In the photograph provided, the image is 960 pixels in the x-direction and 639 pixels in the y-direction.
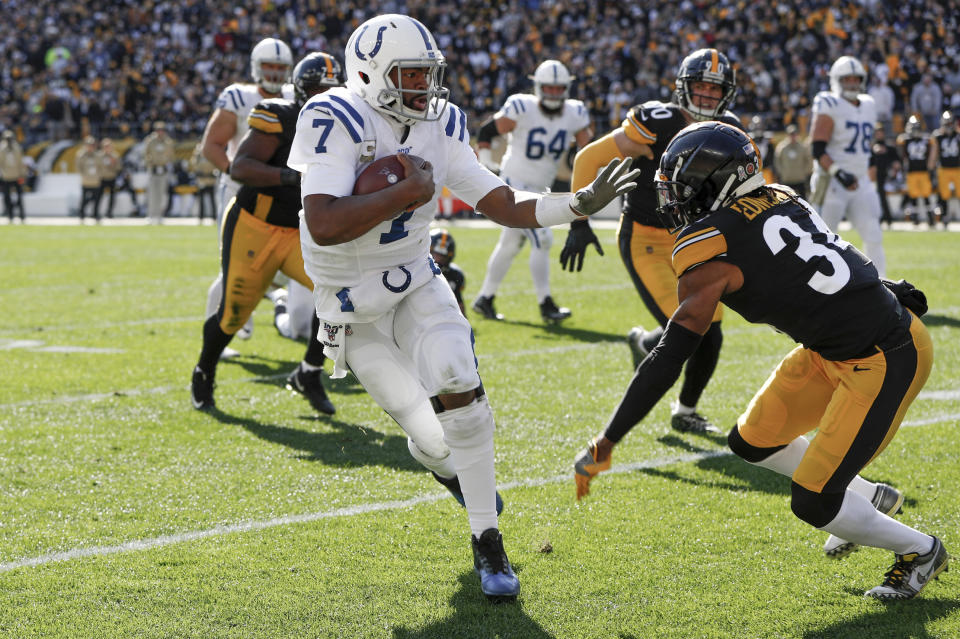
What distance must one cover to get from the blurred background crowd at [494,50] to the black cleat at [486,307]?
9677 mm

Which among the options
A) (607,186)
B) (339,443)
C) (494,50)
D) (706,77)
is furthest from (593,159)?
(494,50)

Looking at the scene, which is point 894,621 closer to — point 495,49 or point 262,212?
point 262,212

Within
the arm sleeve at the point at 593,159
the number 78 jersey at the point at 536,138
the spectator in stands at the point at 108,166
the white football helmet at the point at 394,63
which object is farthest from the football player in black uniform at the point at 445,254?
the spectator in stands at the point at 108,166

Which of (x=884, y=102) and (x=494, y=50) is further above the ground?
(x=494, y=50)

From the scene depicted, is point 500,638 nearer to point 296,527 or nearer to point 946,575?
point 296,527

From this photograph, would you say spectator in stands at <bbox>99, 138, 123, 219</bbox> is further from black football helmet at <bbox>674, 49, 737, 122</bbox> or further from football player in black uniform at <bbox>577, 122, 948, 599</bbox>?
football player in black uniform at <bbox>577, 122, 948, 599</bbox>

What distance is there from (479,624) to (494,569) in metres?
0.22

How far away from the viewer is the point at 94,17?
2942cm

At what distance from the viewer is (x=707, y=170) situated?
3.10 m

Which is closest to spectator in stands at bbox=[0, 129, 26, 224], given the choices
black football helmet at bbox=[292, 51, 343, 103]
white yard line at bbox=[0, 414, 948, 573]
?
black football helmet at bbox=[292, 51, 343, 103]

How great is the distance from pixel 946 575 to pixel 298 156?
7.67ft

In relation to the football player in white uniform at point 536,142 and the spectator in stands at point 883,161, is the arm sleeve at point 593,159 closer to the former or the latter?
the football player in white uniform at point 536,142

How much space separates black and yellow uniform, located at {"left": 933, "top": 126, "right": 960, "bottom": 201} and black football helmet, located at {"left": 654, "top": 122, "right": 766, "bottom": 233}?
14.8 meters

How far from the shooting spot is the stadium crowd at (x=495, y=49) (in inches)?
808
